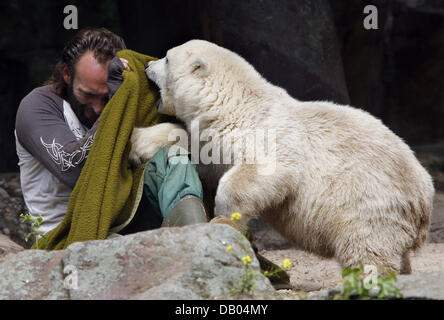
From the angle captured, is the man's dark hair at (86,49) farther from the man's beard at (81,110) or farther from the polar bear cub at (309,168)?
the polar bear cub at (309,168)

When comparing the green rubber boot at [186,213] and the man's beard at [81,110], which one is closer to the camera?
the green rubber boot at [186,213]

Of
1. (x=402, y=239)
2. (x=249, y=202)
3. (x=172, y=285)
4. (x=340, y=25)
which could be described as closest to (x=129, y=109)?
(x=249, y=202)

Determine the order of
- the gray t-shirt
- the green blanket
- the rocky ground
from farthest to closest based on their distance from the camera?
the rocky ground, the gray t-shirt, the green blanket

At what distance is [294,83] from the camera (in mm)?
6379

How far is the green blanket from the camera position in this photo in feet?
11.3

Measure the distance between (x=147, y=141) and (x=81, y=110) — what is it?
0.60m

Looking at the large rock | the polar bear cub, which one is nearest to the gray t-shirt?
the polar bear cub

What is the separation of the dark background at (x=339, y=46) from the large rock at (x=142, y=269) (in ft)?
14.1

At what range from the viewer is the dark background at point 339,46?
26.4ft

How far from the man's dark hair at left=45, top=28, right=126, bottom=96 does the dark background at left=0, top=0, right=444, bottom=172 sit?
256 cm

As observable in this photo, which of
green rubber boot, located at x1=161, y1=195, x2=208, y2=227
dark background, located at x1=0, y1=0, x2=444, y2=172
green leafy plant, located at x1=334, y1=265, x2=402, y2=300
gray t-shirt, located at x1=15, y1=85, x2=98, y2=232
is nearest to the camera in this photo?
green leafy plant, located at x1=334, y1=265, x2=402, y2=300

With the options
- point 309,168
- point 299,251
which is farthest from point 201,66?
point 299,251

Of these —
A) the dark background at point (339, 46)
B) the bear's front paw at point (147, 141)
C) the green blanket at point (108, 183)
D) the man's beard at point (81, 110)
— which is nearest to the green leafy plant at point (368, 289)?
the green blanket at point (108, 183)

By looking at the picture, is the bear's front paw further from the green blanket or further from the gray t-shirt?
the gray t-shirt
